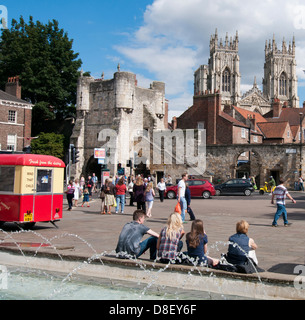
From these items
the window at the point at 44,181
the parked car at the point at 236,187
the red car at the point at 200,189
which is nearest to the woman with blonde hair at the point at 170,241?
the window at the point at 44,181

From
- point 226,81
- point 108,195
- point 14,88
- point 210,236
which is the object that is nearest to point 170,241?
point 210,236

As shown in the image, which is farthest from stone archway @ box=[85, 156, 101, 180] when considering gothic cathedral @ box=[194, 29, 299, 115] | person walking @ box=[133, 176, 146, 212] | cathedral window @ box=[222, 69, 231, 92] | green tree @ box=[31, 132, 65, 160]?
cathedral window @ box=[222, 69, 231, 92]

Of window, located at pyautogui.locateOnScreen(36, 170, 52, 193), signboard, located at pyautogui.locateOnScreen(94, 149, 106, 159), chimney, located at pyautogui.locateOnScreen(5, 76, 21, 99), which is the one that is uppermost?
chimney, located at pyautogui.locateOnScreen(5, 76, 21, 99)

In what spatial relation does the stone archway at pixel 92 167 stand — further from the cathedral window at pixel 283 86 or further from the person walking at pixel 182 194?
the cathedral window at pixel 283 86

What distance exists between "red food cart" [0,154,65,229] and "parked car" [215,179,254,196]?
24.3m

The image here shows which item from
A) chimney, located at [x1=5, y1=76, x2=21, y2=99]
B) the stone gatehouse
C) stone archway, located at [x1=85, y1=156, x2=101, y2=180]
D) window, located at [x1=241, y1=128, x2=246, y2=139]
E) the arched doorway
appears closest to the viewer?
the stone gatehouse

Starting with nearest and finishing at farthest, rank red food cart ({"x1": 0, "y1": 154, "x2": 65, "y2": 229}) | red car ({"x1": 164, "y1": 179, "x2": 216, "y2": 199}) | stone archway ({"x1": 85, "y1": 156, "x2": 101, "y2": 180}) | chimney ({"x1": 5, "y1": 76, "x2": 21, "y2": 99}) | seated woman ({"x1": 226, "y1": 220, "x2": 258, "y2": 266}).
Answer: seated woman ({"x1": 226, "y1": 220, "x2": 258, "y2": 266})
red food cart ({"x1": 0, "y1": 154, "x2": 65, "y2": 229})
red car ({"x1": 164, "y1": 179, "x2": 216, "y2": 199})
chimney ({"x1": 5, "y1": 76, "x2": 21, "y2": 99})
stone archway ({"x1": 85, "y1": 156, "x2": 101, "y2": 180})

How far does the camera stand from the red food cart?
13.4 meters

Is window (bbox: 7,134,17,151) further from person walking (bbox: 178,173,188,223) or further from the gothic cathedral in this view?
the gothic cathedral

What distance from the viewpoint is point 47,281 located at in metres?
8.13

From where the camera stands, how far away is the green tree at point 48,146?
160 feet

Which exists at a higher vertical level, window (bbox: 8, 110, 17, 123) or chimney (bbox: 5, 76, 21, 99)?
chimney (bbox: 5, 76, 21, 99)

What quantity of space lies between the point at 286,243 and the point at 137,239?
4969 mm
